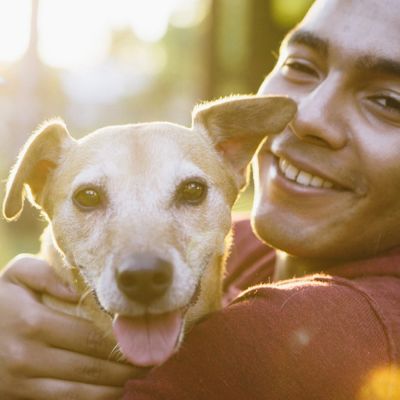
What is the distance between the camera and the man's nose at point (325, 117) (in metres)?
3.00

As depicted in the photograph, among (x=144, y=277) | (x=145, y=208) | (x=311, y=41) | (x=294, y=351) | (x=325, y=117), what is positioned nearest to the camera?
(x=294, y=351)

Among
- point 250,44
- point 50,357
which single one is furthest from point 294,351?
point 250,44

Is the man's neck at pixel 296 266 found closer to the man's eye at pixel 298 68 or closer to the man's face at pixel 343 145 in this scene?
the man's face at pixel 343 145

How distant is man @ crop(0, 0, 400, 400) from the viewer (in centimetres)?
226

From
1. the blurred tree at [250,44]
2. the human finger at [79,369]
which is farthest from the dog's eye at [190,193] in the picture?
the blurred tree at [250,44]

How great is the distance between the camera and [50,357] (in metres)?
2.72

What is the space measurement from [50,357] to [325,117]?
1.62 meters

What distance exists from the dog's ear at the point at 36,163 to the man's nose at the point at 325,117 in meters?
1.20

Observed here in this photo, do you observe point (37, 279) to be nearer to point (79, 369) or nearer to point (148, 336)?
point (79, 369)

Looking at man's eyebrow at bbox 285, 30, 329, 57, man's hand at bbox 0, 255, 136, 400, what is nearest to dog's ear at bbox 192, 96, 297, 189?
man's eyebrow at bbox 285, 30, 329, 57

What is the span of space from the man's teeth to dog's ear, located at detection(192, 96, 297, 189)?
0.19 meters

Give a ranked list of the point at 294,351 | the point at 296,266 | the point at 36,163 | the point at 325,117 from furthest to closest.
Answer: the point at 296,266
the point at 36,163
the point at 325,117
the point at 294,351

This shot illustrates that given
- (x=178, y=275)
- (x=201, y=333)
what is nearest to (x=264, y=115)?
(x=178, y=275)

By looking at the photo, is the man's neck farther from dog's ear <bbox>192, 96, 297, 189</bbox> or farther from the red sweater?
the red sweater
